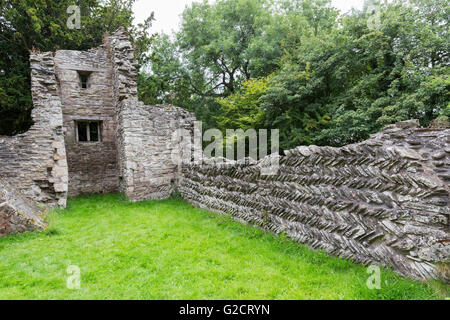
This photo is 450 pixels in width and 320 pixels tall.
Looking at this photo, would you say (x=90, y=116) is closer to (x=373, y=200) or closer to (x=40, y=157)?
(x=40, y=157)

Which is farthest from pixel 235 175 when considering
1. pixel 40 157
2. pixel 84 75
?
pixel 84 75

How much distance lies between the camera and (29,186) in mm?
8664

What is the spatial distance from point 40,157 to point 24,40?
829cm

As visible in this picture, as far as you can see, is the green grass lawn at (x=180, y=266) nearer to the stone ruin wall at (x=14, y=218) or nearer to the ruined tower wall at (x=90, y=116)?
the stone ruin wall at (x=14, y=218)

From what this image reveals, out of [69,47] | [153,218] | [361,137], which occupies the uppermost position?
[69,47]

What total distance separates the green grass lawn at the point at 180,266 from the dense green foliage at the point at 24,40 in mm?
9750

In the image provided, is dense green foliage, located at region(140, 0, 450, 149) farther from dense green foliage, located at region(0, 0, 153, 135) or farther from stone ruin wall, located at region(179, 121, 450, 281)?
stone ruin wall, located at region(179, 121, 450, 281)

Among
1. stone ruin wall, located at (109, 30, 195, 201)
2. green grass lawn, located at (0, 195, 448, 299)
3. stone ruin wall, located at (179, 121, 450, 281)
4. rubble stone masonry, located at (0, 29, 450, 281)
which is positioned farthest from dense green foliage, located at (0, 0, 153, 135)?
stone ruin wall, located at (179, 121, 450, 281)

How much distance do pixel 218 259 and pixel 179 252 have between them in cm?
84

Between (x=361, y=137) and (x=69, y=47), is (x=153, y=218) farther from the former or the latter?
(x=69, y=47)

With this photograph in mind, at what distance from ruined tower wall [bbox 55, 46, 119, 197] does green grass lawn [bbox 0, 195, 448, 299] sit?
5607mm

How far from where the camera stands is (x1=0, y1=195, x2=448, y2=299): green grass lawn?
345 centimetres

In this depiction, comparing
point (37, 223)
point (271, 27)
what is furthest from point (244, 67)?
point (37, 223)

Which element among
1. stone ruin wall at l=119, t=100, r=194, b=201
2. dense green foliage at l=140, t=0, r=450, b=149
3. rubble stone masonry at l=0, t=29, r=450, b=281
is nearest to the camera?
rubble stone masonry at l=0, t=29, r=450, b=281
